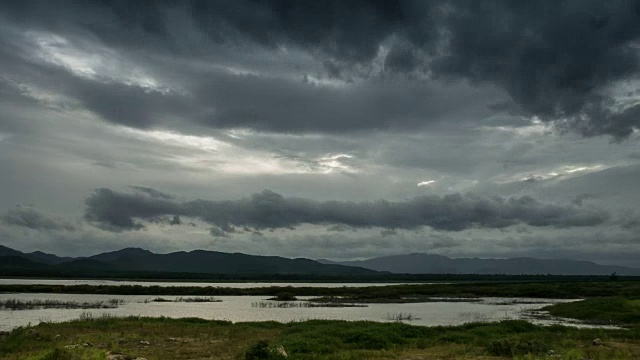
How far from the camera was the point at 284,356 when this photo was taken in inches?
1003

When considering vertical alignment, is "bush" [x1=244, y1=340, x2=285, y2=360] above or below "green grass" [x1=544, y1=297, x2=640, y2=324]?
above

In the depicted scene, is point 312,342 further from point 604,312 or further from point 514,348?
point 604,312

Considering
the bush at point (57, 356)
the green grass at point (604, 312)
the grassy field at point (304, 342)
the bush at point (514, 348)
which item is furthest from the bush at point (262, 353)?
the green grass at point (604, 312)

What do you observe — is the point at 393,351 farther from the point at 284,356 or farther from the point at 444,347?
the point at 284,356

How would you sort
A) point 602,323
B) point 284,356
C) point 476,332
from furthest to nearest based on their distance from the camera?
point 602,323
point 476,332
point 284,356

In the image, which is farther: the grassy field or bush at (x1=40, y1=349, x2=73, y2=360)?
the grassy field

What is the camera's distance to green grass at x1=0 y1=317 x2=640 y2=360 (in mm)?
28031

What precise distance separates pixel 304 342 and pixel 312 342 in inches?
19.2

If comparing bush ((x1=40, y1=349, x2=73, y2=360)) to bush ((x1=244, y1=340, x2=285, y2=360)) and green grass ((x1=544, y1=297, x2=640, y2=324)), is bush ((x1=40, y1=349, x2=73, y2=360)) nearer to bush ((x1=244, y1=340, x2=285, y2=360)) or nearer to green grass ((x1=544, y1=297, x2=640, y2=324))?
bush ((x1=244, y1=340, x2=285, y2=360))

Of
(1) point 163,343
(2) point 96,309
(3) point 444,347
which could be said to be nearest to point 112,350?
(1) point 163,343

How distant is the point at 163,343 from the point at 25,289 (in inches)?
4201

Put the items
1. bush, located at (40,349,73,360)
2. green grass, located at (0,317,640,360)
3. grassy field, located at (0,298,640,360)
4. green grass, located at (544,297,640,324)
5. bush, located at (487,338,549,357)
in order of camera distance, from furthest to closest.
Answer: green grass, located at (544,297,640,324) < bush, located at (487,338,549,357) < green grass, located at (0,317,640,360) < grassy field, located at (0,298,640,360) < bush, located at (40,349,73,360)

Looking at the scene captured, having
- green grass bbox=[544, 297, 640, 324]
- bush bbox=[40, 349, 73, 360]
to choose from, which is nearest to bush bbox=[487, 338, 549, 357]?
bush bbox=[40, 349, 73, 360]

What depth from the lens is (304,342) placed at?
31.2 meters
